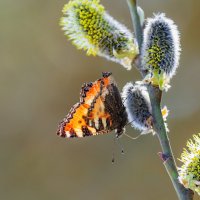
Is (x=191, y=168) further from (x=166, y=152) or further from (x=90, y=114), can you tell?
(x=90, y=114)

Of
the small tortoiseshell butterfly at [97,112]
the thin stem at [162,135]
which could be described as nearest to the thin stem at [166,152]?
the thin stem at [162,135]

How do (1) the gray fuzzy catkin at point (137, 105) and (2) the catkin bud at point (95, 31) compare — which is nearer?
(1) the gray fuzzy catkin at point (137, 105)

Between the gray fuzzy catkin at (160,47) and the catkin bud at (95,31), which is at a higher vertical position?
the catkin bud at (95,31)

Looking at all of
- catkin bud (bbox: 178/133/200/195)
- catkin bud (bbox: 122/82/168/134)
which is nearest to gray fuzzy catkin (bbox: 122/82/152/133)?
catkin bud (bbox: 122/82/168/134)

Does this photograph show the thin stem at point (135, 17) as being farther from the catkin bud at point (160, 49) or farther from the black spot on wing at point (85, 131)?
the black spot on wing at point (85, 131)

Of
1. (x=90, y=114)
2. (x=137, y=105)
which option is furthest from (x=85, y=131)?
(x=137, y=105)

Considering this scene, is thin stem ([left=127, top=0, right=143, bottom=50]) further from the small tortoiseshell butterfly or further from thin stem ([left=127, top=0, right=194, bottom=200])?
the small tortoiseshell butterfly
